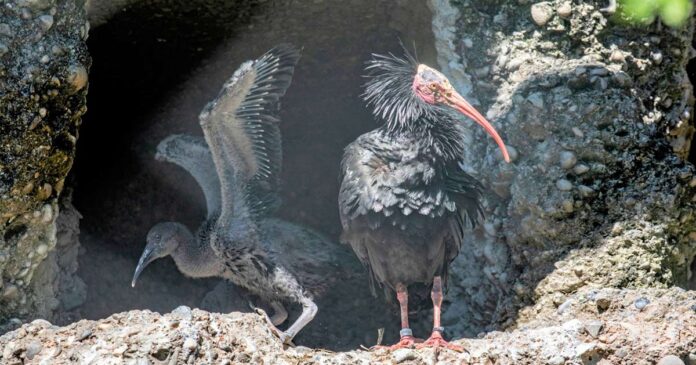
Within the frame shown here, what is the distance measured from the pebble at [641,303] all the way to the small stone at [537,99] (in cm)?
137

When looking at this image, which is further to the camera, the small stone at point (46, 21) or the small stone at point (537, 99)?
the small stone at point (537, 99)

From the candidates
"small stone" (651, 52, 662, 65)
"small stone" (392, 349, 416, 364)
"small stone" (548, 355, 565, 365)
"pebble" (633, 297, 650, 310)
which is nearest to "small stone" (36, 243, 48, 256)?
"small stone" (392, 349, 416, 364)

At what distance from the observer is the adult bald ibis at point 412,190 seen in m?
5.91

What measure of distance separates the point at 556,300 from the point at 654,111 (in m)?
1.31

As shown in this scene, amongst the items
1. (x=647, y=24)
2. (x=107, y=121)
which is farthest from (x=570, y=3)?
(x=107, y=121)

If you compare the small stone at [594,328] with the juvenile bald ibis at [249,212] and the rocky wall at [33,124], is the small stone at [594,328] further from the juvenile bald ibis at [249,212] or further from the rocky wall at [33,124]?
the rocky wall at [33,124]

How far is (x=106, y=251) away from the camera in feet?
23.4

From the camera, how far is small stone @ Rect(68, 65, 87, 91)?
5.51 meters

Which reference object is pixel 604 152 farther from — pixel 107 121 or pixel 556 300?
pixel 107 121

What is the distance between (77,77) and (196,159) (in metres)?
1.33

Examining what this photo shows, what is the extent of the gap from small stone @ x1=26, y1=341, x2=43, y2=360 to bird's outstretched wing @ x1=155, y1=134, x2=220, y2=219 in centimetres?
192

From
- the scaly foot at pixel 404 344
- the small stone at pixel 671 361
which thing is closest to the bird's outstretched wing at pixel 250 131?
the scaly foot at pixel 404 344

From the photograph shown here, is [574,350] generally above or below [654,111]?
below

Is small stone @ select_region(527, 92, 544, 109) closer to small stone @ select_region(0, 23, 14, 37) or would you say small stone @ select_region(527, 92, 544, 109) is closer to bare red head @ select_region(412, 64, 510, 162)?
bare red head @ select_region(412, 64, 510, 162)
